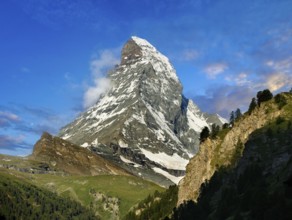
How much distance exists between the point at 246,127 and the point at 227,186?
3127 cm

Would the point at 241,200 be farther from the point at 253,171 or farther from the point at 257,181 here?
the point at 253,171

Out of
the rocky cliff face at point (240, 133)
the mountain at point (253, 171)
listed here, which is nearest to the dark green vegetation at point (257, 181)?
the mountain at point (253, 171)

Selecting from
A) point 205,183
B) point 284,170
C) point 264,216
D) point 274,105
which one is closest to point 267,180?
point 284,170

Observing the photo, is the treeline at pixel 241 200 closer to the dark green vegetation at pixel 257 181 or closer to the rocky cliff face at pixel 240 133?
the dark green vegetation at pixel 257 181

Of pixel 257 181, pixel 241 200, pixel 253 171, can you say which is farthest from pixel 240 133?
pixel 241 200

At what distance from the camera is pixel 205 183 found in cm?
19038

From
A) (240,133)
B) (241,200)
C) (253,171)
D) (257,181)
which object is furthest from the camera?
(240,133)

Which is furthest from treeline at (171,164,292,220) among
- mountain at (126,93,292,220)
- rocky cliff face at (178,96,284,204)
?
rocky cliff face at (178,96,284,204)

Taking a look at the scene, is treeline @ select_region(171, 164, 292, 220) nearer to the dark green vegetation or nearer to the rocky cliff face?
the dark green vegetation

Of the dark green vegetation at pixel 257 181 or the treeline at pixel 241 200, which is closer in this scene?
the treeline at pixel 241 200

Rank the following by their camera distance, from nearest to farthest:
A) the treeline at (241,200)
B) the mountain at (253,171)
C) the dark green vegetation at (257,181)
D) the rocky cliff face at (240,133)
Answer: the treeline at (241,200), the dark green vegetation at (257,181), the mountain at (253,171), the rocky cliff face at (240,133)

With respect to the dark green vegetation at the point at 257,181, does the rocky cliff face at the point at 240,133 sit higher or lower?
higher

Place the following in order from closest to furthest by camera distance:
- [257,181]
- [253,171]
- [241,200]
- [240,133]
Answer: [241,200], [257,181], [253,171], [240,133]

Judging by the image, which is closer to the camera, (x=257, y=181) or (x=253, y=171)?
(x=257, y=181)
